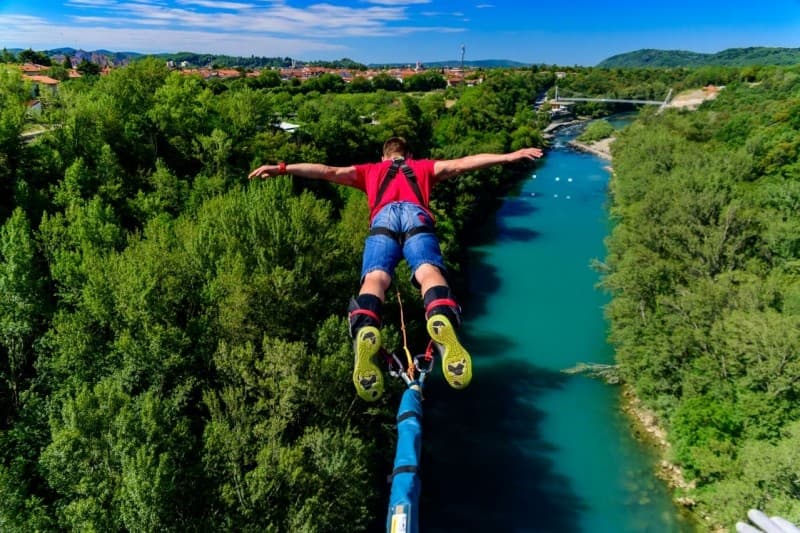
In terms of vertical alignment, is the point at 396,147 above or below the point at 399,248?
above

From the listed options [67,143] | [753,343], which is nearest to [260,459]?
[753,343]

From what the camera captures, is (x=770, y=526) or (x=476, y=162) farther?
(x=476, y=162)

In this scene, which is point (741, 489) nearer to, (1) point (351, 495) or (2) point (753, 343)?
(2) point (753, 343)

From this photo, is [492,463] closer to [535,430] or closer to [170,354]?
[535,430]

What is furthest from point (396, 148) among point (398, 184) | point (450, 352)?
point (450, 352)

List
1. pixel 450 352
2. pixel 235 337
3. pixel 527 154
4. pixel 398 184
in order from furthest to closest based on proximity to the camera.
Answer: pixel 235 337
pixel 398 184
pixel 527 154
pixel 450 352
